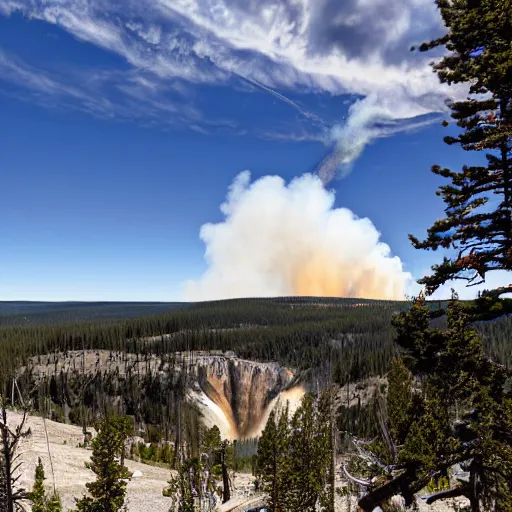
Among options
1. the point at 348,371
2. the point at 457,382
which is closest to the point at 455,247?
the point at 457,382

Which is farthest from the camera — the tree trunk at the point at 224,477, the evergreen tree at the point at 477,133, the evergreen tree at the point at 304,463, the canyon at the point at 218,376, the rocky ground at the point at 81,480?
the canyon at the point at 218,376

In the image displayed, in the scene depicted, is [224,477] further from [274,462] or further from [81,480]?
[274,462]

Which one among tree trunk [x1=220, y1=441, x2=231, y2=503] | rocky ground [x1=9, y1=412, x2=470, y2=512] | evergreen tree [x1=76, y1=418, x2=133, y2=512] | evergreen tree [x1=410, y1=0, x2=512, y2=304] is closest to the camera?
evergreen tree [x1=410, y1=0, x2=512, y2=304]

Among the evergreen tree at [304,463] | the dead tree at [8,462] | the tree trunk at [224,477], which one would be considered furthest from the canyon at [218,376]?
the dead tree at [8,462]

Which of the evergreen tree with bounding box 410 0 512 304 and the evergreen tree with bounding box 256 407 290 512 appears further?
the evergreen tree with bounding box 256 407 290 512

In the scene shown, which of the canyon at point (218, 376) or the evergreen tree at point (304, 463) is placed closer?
the evergreen tree at point (304, 463)

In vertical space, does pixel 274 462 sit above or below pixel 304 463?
above

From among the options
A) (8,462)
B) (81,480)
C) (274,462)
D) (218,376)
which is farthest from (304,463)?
(218,376)

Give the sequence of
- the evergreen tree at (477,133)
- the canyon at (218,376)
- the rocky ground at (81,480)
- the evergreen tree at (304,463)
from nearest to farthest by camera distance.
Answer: the evergreen tree at (477,133)
the evergreen tree at (304,463)
the rocky ground at (81,480)
the canyon at (218,376)

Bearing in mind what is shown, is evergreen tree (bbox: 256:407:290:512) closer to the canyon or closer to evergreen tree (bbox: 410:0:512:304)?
evergreen tree (bbox: 410:0:512:304)

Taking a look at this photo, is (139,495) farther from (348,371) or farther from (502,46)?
(348,371)

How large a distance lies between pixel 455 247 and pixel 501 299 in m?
2.23

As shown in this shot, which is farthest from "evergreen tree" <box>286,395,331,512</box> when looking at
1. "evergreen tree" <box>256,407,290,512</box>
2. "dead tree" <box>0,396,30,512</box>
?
"dead tree" <box>0,396,30,512</box>

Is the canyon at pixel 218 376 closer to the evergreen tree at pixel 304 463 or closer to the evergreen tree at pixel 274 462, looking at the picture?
the evergreen tree at pixel 304 463
